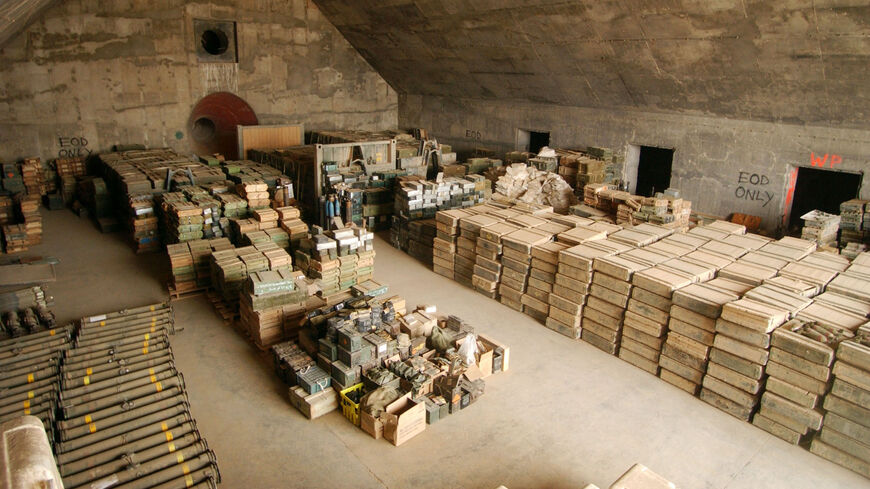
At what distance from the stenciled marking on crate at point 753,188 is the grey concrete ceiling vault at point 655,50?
5.36 feet

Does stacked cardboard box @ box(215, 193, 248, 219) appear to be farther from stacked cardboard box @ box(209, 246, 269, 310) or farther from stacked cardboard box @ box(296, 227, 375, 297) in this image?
stacked cardboard box @ box(296, 227, 375, 297)

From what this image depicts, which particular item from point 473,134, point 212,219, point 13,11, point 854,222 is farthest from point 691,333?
point 473,134

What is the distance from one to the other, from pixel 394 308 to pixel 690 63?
1029 cm

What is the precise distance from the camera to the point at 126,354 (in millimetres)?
8508

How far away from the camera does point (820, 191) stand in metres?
17.6

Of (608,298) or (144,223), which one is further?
(144,223)

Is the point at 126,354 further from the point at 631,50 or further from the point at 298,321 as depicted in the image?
the point at 631,50

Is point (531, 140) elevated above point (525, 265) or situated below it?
above

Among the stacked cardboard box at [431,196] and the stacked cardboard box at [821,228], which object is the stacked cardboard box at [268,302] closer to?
the stacked cardboard box at [431,196]

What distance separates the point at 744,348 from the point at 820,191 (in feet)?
42.7

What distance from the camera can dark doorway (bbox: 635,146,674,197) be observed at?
21.1 metres

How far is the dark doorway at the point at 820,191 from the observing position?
17359 mm

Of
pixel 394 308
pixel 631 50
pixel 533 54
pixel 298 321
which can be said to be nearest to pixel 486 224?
pixel 394 308

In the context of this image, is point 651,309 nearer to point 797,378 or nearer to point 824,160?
point 797,378
